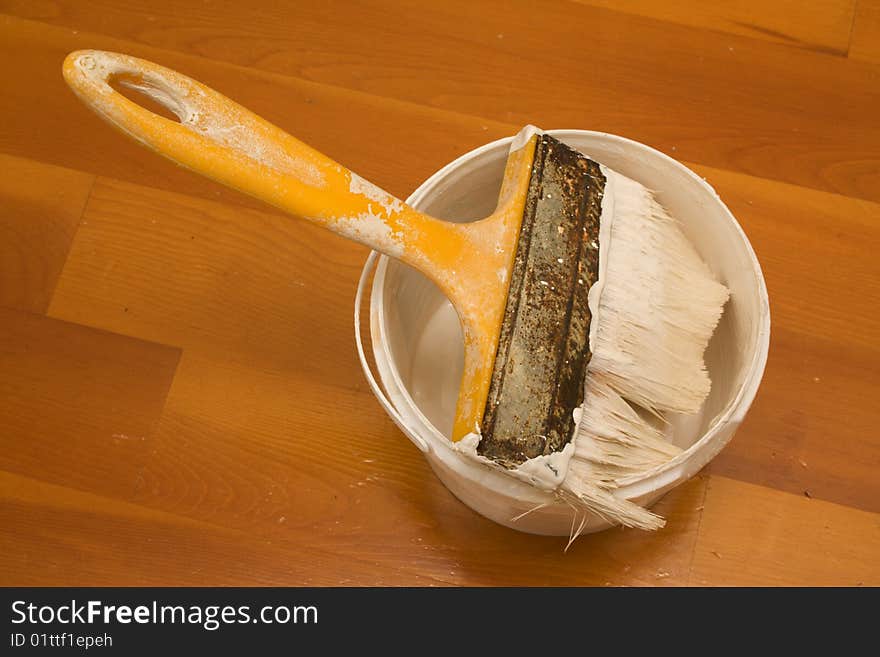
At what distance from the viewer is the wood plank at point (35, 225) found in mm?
927

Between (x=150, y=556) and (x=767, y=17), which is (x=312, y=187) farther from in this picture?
(x=767, y=17)

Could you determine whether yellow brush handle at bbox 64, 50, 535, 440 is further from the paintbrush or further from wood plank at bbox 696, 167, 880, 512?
wood plank at bbox 696, 167, 880, 512

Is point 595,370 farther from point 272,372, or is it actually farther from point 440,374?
point 272,372

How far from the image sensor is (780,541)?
84 cm

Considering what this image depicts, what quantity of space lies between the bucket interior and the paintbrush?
41 millimetres

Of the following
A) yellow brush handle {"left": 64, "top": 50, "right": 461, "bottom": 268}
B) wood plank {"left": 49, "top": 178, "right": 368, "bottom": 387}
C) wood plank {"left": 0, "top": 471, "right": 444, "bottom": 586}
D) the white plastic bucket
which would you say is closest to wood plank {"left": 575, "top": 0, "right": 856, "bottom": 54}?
the white plastic bucket

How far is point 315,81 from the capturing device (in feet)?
3.22

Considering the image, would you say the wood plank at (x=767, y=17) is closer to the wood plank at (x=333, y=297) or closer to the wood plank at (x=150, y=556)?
the wood plank at (x=333, y=297)

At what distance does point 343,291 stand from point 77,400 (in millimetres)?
273

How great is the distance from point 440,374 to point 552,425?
248 millimetres

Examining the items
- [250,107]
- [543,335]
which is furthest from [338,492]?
[250,107]

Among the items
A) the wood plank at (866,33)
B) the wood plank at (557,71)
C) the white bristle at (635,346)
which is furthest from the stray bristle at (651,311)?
the wood plank at (866,33)
